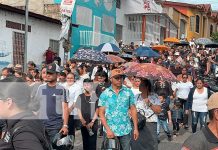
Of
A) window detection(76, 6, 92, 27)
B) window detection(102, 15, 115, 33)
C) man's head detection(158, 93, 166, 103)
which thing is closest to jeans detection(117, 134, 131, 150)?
man's head detection(158, 93, 166, 103)

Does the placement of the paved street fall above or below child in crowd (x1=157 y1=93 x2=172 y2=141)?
below

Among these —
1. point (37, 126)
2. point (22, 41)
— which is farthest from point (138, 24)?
point (37, 126)

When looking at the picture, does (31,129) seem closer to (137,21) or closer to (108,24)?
(108,24)

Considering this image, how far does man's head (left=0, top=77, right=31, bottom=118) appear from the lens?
9.93ft

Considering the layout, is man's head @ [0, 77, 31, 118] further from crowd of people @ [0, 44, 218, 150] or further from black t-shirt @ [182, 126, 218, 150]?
black t-shirt @ [182, 126, 218, 150]

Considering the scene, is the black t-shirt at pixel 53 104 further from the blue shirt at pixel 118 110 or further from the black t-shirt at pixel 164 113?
the black t-shirt at pixel 164 113

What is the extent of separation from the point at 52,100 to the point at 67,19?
1396 cm

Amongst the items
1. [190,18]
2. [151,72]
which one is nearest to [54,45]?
[151,72]

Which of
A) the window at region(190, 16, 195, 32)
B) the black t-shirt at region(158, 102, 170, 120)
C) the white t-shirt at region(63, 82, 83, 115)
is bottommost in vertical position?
the black t-shirt at region(158, 102, 170, 120)

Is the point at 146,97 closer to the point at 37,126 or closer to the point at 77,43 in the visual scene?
the point at 37,126

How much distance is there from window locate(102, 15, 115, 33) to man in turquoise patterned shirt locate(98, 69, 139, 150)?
21841mm

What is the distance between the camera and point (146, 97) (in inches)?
285

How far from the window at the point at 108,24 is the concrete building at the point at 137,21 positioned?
65.9 inches

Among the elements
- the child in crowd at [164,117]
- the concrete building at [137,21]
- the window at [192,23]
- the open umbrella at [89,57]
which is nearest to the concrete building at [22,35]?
the open umbrella at [89,57]
